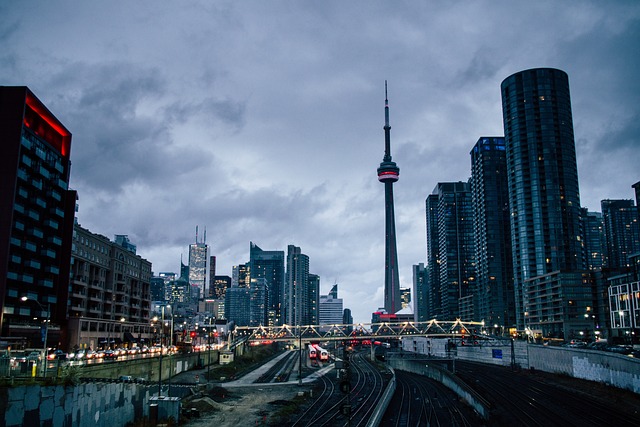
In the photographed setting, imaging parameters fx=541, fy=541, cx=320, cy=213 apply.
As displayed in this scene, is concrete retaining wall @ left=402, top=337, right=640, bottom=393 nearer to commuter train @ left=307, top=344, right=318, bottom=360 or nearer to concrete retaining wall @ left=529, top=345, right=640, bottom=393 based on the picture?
concrete retaining wall @ left=529, top=345, right=640, bottom=393

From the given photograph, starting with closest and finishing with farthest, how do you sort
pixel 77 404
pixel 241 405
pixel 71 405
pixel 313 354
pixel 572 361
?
pixel 71 405 → pixel 77 404 → pixel 241 405 → pixel 572 361 → pixel 313 354

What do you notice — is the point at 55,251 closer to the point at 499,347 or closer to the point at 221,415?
the point at 221,415

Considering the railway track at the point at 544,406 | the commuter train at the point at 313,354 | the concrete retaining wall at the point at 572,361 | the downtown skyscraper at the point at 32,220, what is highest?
the downtown skyscraper at the point at 32,220

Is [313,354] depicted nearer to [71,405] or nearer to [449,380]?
Answer: [449,380]

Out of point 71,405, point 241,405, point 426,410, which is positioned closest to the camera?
point 71,405

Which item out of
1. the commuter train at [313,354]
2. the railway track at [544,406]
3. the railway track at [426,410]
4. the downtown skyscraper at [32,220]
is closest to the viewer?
the railway track at [544,406]

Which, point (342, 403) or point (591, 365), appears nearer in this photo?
point (342, 403)

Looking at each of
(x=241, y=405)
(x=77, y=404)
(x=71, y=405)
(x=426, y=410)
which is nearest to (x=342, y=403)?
(x=426, y=410)

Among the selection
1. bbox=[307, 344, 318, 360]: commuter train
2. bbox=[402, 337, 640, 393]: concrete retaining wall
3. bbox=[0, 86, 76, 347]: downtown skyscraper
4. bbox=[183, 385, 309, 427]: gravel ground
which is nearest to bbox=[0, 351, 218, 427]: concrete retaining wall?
bbox=[183, 385, 309, 427]: gravel ground

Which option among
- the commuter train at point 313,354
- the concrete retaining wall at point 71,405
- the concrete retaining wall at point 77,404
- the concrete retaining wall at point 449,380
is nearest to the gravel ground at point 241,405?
the concrete retaining wall at point 77,404

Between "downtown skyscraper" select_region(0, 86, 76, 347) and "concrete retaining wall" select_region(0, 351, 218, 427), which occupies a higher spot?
"downtown skyscraper" select_region(0, 86, 76, 347)

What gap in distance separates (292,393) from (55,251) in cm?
5253

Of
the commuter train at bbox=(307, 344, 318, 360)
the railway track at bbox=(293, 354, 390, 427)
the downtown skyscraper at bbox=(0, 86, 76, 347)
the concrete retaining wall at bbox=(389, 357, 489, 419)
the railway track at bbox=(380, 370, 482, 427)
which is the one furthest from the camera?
the commuter train at bbox=(307, 344, 318, 360)

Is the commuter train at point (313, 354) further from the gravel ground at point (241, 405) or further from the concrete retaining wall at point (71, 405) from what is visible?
the concrete retaining wall at point (71, 405)
